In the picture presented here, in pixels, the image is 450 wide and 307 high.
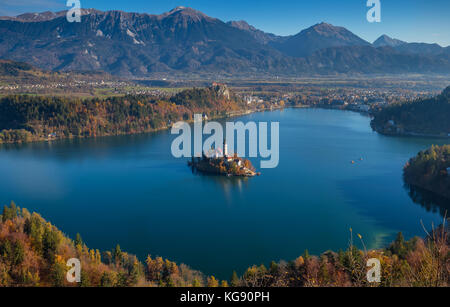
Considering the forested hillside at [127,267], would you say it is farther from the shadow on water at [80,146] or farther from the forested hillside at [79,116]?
the forested hillside at [79,116]

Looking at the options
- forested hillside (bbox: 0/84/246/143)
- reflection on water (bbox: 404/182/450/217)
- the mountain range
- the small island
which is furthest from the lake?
the mountain range

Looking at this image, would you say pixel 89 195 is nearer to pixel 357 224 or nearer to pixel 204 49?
pixel 357 224

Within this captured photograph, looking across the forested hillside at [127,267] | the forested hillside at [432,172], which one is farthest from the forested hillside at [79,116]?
the forested hillside at [432,172]

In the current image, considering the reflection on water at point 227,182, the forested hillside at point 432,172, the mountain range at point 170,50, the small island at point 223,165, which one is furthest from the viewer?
the mountain range at point 170,50

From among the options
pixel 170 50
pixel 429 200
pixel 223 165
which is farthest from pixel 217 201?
pixel 170 50

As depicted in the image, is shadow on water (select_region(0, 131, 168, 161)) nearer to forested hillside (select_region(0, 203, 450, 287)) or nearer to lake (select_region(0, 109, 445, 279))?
lake (select_region(0, 109, 445, 279))
